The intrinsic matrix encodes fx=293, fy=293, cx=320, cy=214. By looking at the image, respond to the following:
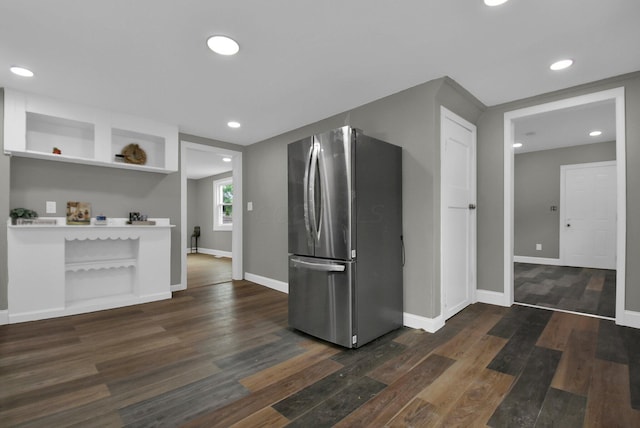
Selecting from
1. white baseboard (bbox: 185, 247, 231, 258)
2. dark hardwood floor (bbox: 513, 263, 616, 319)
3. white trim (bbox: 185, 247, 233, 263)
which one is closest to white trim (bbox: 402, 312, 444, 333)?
dark hardwood floor (bbox: 513, 263, 616, 319)

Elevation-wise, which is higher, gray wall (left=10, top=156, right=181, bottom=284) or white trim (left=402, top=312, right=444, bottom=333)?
gray wall (left=10, top=156, right=181, bottom=284)

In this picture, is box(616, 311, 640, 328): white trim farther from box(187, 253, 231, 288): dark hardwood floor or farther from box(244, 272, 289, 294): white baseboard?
box(187, 253, 231, 288): dark hardwood floor

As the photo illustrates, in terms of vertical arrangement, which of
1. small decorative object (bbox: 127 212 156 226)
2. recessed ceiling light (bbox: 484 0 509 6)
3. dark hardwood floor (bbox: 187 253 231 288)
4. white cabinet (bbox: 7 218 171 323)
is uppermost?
recessed ceiling light (bbox: 484 0 509 6)

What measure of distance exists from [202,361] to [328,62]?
2574 millimetres

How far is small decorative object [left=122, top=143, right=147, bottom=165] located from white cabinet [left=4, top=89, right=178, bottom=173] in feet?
0.23

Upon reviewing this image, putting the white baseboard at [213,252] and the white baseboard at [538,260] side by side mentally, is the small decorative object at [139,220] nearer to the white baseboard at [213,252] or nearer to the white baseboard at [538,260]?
the white baseboard at [213,252]

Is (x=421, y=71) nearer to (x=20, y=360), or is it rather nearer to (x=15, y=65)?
(x=15, y=65)

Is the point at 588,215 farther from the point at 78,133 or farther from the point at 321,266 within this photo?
the point at 78,133

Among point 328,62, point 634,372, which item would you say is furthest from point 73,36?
point 634,372

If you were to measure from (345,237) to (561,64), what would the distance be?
7.85ft

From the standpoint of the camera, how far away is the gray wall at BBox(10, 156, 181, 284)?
10.6 feet

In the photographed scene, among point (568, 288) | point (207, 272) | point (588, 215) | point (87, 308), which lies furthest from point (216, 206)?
point (588, 215)

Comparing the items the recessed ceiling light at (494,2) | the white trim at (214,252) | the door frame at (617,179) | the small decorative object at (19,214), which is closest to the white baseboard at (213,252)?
the white trim at (214,252)

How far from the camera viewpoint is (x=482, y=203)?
3.56m
